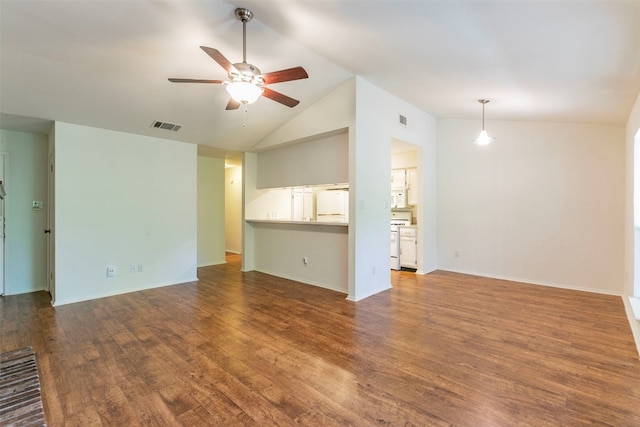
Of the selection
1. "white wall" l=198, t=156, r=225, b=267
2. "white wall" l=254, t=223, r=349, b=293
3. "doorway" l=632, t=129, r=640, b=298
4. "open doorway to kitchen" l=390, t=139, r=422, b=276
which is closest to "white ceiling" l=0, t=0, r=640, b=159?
"doorway" l=632, t=129, r=640, b=298

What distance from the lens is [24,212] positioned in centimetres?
466

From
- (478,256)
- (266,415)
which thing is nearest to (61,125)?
(266,415)

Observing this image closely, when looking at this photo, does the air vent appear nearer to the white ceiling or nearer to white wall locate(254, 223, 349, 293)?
the white ceiling

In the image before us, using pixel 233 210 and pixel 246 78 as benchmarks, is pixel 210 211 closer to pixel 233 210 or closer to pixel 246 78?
pixel 233 210

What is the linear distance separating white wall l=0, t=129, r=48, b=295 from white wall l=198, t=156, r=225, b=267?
2.57 metres

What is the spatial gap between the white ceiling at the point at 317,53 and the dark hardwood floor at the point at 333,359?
248 centimetres

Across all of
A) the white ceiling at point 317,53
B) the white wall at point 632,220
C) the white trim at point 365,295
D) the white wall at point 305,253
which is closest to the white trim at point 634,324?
the white wall at point 632,220

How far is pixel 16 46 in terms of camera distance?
109 inches

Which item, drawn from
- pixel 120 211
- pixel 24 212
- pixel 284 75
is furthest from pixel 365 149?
pixel 24 212

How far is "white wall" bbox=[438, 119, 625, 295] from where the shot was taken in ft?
14.5

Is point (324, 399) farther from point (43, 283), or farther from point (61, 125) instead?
point (43, 283)

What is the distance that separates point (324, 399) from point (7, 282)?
5.38m

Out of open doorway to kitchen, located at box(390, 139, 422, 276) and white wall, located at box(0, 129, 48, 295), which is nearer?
white wall, located at box(0, 129, 48, 295)

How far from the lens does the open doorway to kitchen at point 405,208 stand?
5812mm
